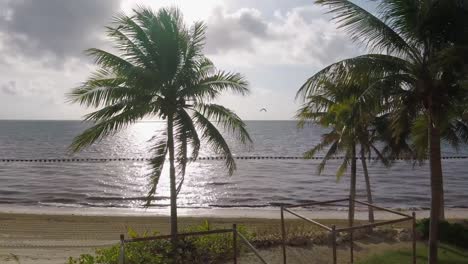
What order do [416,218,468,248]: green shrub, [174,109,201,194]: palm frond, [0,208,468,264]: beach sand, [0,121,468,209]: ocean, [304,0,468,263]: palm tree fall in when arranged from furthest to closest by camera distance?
[0,121,468,209]: ocean, [0,208,468,264]: beach sand, [416,218,468,248]: green shrub, [174,109,201,194]: palm frond, [304,0,468,263]: palm tree

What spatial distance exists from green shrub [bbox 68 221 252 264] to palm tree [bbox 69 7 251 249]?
0.73 meters

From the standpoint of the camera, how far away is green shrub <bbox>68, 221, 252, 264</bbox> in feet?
39.8

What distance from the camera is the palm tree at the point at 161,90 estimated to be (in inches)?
492

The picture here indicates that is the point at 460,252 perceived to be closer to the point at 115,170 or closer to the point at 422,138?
the point at 422,138

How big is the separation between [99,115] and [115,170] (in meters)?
51.0

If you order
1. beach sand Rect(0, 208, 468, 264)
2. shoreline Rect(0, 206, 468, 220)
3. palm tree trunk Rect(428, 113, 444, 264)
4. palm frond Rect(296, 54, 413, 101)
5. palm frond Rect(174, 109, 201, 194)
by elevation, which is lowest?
shoreline Rect(0, 206, 468, 220)

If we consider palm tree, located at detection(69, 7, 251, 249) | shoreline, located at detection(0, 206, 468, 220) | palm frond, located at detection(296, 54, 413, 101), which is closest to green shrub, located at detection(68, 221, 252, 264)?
palm tree, located at detection(69, 7, 251, 249)

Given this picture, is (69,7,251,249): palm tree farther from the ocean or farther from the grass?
the ocean

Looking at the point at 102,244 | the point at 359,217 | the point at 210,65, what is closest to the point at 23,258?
the point at 102,244

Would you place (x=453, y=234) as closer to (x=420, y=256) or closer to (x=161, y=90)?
(x=420, y=256)

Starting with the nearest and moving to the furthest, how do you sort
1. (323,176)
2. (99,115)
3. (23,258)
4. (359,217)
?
1. (99,115)
2. (23,258)
3. (359,217)
4. (323,176)

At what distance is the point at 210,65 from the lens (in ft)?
46.7

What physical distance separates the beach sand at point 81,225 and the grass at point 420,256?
4.51 meters

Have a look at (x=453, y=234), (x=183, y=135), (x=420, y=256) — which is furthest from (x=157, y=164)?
(x=453, y=234)
